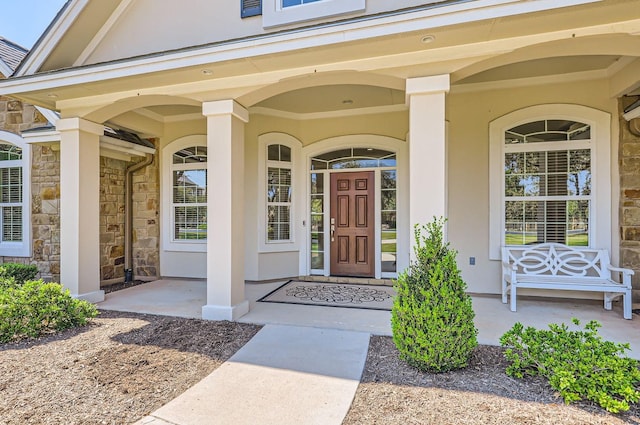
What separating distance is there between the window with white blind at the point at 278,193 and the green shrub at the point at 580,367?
4.52 meters

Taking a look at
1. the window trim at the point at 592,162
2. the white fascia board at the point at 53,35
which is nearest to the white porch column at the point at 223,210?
the white fascia board at the point at 53,35

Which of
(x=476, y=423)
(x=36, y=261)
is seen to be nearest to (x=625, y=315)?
(x=476, y=423)

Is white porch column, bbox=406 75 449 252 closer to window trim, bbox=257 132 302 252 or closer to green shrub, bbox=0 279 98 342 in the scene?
window trim, bbox=257 132 302 252

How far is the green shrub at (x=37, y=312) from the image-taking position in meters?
3.62

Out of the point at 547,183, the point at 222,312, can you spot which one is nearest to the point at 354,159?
the point at 547,183

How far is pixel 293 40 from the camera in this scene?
11.3 feet

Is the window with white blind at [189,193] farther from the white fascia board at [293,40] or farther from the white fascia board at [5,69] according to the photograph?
the white fascia board at [5,69]

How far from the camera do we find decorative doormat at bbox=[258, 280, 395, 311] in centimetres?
492

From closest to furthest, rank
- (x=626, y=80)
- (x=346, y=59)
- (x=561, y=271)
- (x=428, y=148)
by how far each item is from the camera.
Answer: (x=428, y=148) < (x=346, y=59) < (x=626, y=80) < (x=561, y=271)

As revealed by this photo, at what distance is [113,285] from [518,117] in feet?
25.0

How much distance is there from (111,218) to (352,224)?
4667 millimetres

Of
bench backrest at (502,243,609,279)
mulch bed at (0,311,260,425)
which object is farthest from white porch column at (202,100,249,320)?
bench backrest at (502,243,609,279)

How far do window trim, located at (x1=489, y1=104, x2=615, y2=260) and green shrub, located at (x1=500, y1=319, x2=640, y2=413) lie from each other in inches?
103

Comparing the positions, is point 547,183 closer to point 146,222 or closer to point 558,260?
point 558,260
